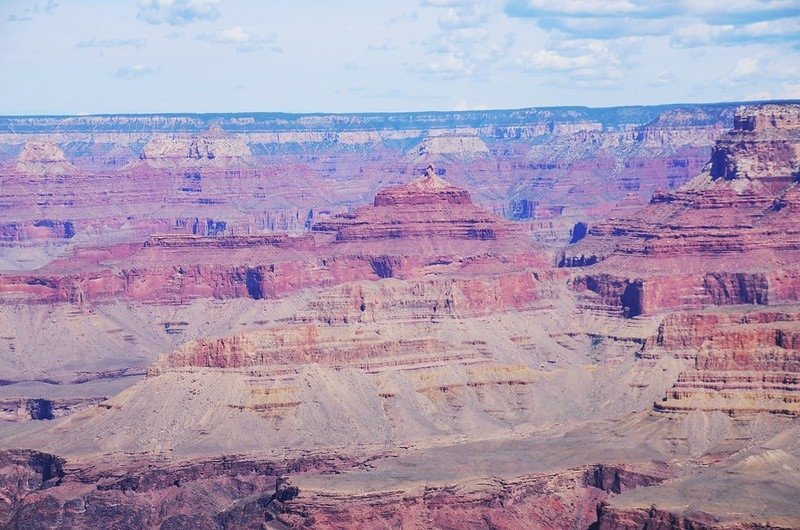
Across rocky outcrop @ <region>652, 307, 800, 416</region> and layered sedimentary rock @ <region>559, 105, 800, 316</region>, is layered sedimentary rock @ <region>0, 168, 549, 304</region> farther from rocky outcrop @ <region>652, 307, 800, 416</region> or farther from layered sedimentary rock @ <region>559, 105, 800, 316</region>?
rocky outcrop @ <region>652, 307, 800, 416</region>

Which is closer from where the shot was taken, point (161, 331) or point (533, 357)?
point (533, 357)

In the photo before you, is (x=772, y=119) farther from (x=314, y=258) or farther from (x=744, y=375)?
(x=744, y=375)

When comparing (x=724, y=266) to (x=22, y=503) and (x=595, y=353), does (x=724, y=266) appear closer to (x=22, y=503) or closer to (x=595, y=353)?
(x=595, y=353)

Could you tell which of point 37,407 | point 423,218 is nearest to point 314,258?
point 423,218

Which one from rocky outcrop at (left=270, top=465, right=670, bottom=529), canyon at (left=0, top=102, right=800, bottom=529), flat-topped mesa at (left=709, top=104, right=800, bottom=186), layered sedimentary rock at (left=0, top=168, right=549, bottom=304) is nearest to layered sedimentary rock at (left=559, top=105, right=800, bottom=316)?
flat-topped mesa at (left=709, top=104, right=800, bottom=186)

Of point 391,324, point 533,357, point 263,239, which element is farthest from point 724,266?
point 263,239
